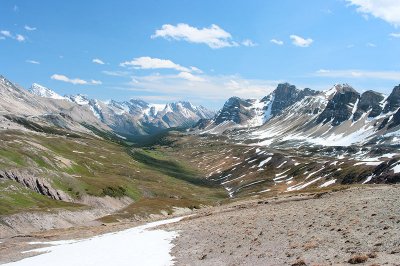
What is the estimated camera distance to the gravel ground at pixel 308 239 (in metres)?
28.2

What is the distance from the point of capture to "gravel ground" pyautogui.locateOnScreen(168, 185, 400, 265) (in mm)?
28188

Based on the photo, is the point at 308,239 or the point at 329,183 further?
the point at 329,183

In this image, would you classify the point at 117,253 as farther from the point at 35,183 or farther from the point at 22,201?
the point at 35,183

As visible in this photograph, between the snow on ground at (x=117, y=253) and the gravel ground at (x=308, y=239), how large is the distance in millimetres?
2038

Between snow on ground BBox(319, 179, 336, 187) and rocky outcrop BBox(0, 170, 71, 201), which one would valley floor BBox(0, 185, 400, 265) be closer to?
rocky outcrop BBox(0, 170, 71, 201)

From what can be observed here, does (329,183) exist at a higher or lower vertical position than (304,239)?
lower

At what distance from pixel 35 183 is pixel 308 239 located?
10038 centimetres

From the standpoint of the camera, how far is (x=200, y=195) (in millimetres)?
197750

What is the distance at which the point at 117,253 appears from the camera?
4319cm

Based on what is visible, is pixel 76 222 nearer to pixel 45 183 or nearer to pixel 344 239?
pixel 45 183

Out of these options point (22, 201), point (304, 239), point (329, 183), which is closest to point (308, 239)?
point (304, 239)

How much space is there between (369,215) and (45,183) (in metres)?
101

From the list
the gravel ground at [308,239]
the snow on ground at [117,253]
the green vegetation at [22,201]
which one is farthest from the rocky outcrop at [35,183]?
the gravel ground at [308,239]

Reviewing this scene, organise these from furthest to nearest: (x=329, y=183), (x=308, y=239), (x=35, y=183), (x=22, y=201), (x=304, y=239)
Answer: (x=329, y=183) → (x=35, y=183) → (x=22, y=201) → (x=304, y=239) → (x=308, y=239)
